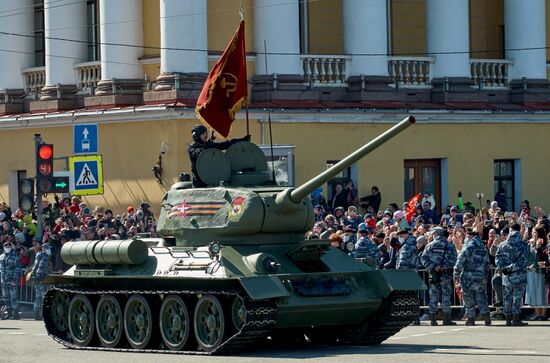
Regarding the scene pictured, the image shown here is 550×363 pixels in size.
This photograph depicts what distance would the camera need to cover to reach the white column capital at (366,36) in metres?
42.6

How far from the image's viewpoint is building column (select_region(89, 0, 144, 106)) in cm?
4159

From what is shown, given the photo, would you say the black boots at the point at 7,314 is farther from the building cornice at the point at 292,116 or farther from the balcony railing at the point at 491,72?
the balcony railing at the point at 491,72

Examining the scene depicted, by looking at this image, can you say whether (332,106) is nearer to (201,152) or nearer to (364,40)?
(364,40)

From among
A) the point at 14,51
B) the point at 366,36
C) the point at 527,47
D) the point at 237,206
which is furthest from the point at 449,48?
the point at 237,206

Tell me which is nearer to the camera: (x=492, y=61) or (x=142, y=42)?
(x=142, y=42)

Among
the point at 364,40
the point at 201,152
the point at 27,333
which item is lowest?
the point at 27,333

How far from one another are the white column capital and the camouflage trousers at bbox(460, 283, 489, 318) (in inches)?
625

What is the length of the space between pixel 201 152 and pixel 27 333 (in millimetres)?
5908

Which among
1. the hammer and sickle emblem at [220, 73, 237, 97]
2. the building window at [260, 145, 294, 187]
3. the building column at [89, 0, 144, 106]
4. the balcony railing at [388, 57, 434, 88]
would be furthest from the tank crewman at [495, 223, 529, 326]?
the balcony railing at [388, 57, 434, 88]

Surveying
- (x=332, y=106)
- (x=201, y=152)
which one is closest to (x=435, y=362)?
(x=201, y=152)

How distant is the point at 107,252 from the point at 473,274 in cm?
647

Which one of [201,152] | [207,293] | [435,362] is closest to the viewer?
[435,362]

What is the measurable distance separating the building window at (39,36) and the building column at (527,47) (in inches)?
506

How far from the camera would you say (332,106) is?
137 feet
